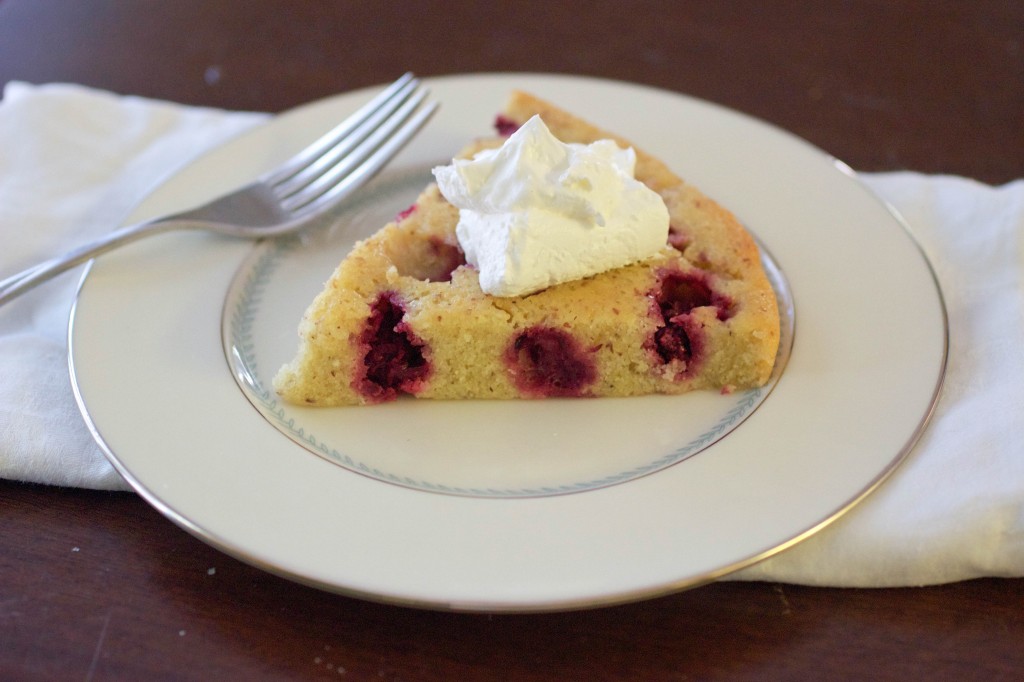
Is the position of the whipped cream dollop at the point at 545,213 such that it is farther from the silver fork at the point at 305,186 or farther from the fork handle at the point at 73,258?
the fork handle at the point at 73,258

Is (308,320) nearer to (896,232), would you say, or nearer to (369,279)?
(369,279)

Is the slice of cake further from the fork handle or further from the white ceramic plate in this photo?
the fork handle

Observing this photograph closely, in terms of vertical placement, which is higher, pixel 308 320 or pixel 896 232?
pixel 896 232

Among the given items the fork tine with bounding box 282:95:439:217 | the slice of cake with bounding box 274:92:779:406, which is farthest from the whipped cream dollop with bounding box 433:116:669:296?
the fork tine with bounding box 282:95:439:217

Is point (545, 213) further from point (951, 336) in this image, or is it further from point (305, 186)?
point (951, 336)

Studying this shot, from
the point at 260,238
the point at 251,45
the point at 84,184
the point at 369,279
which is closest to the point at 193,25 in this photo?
the point at 251,45

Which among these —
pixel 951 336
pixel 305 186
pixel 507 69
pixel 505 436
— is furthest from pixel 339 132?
pixel 951 336

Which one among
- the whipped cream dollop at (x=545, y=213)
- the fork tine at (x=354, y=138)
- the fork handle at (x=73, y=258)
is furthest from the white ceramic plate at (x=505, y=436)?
the whipped cream dollop at (x=545, y=213)
